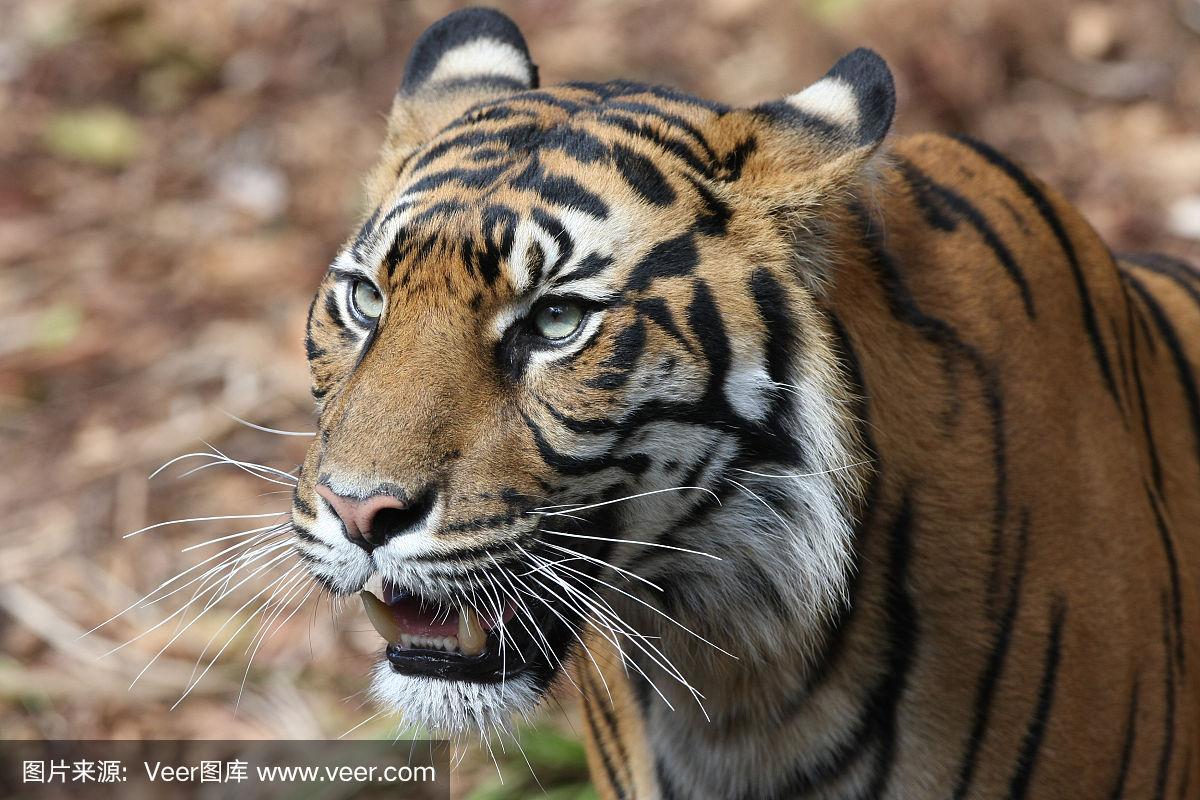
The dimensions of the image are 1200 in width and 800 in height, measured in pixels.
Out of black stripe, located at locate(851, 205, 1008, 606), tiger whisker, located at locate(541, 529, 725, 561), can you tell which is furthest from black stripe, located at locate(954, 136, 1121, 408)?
tiger whisker, located at locate(541, 529, 725, 561)

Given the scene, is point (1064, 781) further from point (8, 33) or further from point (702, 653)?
point (8, 33)

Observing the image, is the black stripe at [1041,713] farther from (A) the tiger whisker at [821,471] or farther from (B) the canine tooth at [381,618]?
(B) the canine tooth at [381,618]

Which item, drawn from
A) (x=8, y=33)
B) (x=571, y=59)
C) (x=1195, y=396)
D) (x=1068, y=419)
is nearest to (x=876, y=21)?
(x=571, y=59)

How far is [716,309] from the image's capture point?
1877 mm

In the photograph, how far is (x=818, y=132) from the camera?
6.56ft

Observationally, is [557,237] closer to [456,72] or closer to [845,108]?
[845,108]

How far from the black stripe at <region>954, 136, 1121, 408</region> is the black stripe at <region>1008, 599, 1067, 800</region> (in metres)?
0.45

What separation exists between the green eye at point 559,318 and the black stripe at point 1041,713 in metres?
0.90

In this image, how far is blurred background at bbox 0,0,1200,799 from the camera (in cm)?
389

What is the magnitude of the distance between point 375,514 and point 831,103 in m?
0.92


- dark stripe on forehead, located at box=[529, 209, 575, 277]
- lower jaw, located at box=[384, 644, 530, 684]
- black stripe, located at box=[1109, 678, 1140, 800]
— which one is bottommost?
black stripe, located at box=[1109, 678, 1140, 800]

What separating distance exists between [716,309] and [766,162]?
0.89 feet

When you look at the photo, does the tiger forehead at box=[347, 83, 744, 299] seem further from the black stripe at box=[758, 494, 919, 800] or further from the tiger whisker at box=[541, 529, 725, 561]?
the black stripe at box=[758, 494, 919, 800]

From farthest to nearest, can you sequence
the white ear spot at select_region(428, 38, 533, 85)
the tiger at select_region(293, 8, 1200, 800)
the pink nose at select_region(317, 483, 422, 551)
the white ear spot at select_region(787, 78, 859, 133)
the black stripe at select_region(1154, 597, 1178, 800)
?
1. the white ear spot at select_region(428, 38, 533, 85)
2. the black stripe at select_region(1154, 597, 1178, 800)
3. the white ear spot at select_region(787, 78, 859, 133)
4. the tiger at select_region(293, 8, 1200, 800)
5. the pink nose at select_region(317, 483, 422, 551)
